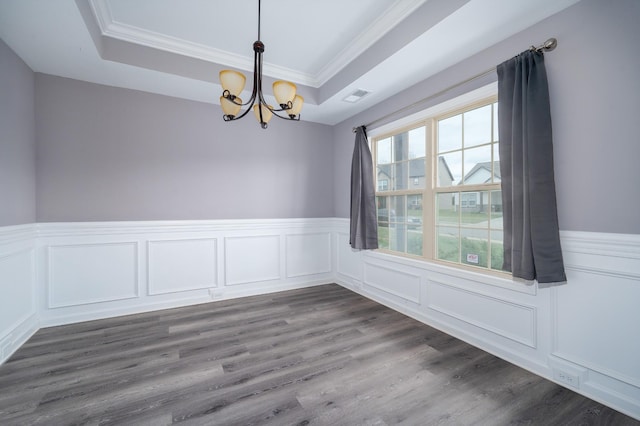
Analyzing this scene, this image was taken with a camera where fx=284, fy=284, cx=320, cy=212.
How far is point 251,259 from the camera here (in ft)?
13.0

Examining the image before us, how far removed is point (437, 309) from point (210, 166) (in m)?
3.15

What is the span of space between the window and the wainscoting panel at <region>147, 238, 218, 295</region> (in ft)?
7.39

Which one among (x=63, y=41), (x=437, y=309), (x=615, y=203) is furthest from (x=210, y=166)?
(x=615, y=203)

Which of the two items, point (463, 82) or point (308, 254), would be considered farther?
point (308, 254)

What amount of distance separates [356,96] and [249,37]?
1345 mm

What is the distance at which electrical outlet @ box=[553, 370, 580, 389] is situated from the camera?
6.14ft

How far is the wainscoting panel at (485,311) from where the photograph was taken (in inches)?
84.5

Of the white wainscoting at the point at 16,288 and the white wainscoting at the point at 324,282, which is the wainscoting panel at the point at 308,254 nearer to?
the white wainscoting at the point at 324,282

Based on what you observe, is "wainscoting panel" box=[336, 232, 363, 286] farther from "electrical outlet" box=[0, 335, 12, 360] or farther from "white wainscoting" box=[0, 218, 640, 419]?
"electrical outlet" box=[0, 335, 12, 360]

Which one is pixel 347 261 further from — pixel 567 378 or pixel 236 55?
pixel 236 55

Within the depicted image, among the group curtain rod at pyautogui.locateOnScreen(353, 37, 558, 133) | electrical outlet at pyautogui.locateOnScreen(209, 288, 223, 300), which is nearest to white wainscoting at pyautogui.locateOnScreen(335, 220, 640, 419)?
curtain rod at pyautogui.locateOnScreen(353, 37, 558, 133)

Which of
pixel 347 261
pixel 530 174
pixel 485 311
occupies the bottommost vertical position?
pixel 485 311

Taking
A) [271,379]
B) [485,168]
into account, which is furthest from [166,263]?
[485,168]

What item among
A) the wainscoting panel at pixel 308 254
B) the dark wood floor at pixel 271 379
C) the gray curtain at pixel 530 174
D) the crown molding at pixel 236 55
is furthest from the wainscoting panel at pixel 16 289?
the gray curtain at pixel 530 174
